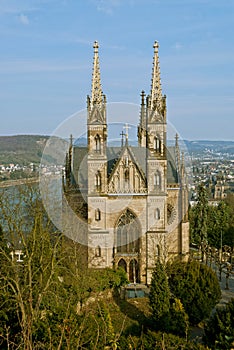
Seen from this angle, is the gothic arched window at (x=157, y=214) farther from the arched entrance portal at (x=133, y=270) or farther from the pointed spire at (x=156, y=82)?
the pointed spire at (x=156, y=82)

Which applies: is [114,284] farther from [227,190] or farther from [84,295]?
[227,190]

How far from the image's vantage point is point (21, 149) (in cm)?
11819

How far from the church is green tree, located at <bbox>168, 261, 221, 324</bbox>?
4.71 meters

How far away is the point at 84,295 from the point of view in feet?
70.9

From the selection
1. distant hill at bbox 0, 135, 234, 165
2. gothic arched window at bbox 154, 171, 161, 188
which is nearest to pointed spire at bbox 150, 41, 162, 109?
gothic arched window at bbox 154, 171, 161, 188

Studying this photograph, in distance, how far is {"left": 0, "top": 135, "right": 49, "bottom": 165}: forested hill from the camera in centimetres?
10381

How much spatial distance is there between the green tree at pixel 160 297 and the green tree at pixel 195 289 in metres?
1.01

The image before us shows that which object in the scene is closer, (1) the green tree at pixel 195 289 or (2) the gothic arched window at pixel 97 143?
(1) the green tree at pixel 195 289

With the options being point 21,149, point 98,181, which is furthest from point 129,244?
point 21,149

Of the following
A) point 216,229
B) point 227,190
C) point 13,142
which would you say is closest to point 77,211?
point 216,229

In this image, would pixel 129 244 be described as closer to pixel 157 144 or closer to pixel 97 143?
pixel 157 144

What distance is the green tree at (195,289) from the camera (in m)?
22.1

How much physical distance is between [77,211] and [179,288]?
30.9 ft

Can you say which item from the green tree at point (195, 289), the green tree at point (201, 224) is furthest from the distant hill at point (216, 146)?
the green tree at point (195, 289)
